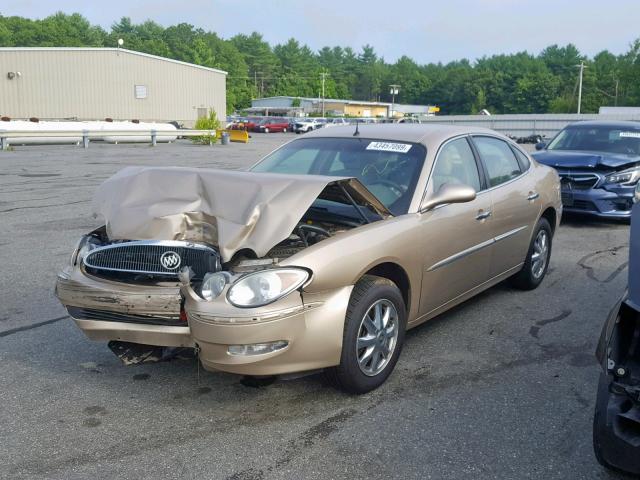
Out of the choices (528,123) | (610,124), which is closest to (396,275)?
(610,124)

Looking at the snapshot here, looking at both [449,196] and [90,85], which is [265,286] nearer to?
[449,196]

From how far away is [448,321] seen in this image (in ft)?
16.4

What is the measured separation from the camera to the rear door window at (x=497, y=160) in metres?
5.16

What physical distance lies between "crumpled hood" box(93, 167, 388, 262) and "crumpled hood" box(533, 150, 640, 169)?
6322 millimetres

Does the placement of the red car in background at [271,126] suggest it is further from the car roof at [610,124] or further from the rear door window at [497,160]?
the rear door window at [497,160]

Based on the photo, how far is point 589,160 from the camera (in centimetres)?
923

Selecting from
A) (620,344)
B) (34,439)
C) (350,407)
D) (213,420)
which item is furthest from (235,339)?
(620,344)

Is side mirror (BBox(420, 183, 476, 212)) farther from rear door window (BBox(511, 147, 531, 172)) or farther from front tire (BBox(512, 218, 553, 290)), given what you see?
rear door window (BBox(511, 147, 531, 172))

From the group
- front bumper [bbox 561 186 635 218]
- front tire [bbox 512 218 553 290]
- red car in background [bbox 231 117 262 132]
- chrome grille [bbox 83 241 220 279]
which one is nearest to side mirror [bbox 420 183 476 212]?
chrome grille [bbox 83 241 220 279]

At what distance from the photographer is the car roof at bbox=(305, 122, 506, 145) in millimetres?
4715

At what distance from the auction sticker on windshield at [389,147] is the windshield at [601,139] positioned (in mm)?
6730

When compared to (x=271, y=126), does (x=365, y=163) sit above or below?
below

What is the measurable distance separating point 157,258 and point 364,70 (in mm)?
165063

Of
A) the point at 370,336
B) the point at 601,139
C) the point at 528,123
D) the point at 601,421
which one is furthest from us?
the point at 528,123
